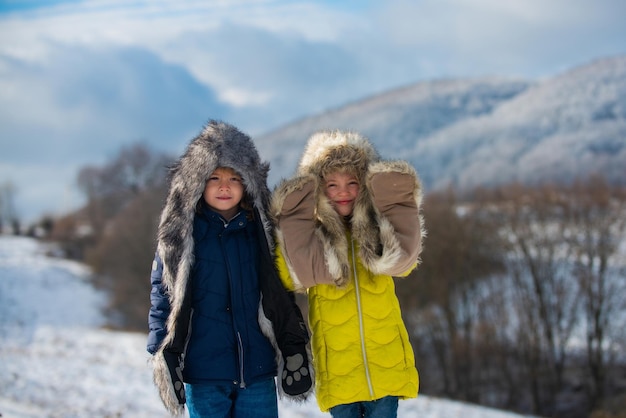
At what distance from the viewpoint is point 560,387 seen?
22.7 meters

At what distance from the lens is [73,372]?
9312 mm

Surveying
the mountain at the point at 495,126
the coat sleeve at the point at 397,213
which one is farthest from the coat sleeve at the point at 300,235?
the mountain at the point at 495,126

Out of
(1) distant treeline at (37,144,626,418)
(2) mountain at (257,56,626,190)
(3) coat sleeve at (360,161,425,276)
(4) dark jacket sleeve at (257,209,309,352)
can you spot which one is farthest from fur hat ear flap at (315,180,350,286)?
(2) mountain at (257,56,626,190)

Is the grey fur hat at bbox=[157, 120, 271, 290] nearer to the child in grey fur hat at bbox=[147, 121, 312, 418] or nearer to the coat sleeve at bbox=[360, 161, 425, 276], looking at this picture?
the child in grey fur hat at bbox=[147, 121, 312, 418]

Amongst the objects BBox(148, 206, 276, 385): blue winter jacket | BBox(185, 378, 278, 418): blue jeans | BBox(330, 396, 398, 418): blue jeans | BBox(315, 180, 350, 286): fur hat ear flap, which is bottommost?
BBox(330, 396, 398, 418): blue jeans

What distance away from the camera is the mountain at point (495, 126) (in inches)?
2189

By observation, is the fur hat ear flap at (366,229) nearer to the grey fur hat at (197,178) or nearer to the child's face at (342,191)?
the child's face at (342,191)

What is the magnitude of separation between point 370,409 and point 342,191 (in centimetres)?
122

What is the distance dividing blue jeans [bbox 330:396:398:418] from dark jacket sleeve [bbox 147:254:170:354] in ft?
3.33

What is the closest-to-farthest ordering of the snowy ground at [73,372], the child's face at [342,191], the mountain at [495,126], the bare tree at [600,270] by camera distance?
1. the child's face at [342,191]
2. the snowy ground at [73,372]
3. the bare tree at [600,270]
4. the mountain at [495,126]

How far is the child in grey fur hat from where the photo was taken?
299 centimetres

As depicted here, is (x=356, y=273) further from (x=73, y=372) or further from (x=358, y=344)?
(x=73, y=372)

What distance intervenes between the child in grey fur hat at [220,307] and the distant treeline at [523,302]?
790 inches

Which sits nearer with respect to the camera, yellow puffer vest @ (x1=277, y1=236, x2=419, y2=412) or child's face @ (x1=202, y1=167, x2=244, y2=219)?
yellow puffer vest @ (x1=277, y1=236, x2=419, y2=412)
